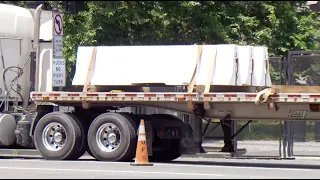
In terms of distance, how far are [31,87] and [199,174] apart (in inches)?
280

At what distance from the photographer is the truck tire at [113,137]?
1806cm

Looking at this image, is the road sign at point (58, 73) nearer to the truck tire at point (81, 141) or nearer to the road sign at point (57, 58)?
the road sign at point (57, 58)

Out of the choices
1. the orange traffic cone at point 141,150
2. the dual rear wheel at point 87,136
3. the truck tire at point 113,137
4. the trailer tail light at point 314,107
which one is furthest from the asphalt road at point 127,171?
the trailer tail light at point 314,107

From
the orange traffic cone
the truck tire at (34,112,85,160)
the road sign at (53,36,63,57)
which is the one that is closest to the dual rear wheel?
the truck tire at (34,112,85,160)

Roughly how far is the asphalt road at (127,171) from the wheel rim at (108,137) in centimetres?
56

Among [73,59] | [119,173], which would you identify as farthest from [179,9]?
[119,173]

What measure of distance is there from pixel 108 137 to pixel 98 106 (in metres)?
0.95

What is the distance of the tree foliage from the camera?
2580cm

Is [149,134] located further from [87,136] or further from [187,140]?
[87,136]

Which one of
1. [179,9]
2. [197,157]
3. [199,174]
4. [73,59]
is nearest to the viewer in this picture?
[199,174]

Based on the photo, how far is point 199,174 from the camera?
15.2 m

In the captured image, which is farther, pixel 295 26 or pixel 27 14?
pixel 295 26

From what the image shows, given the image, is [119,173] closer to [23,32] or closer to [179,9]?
[23,32]

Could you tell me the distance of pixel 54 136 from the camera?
18.9 m
